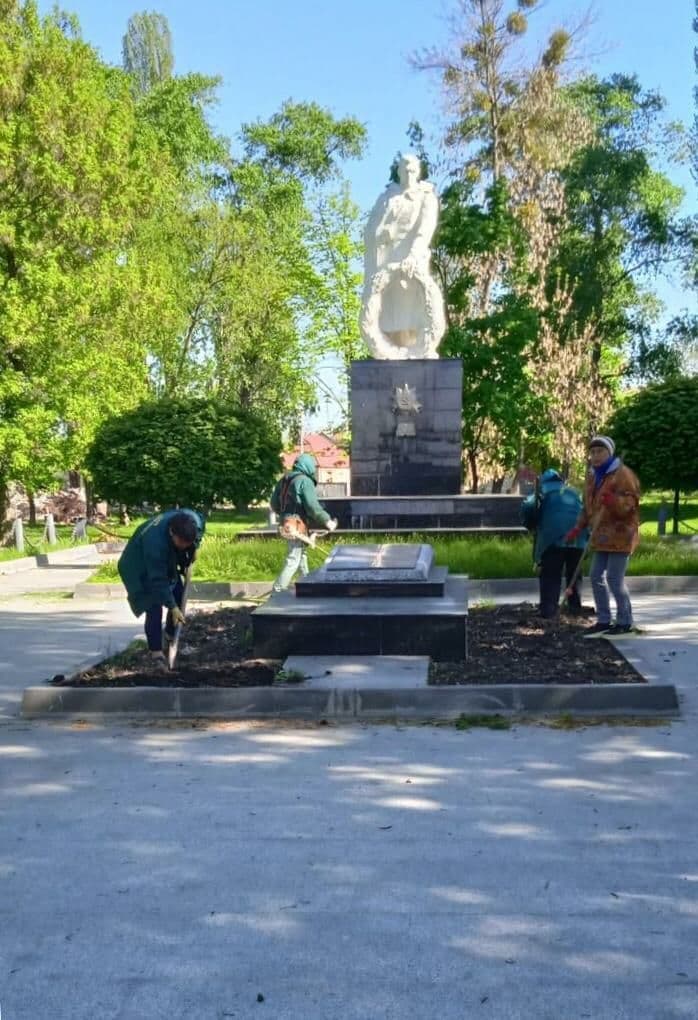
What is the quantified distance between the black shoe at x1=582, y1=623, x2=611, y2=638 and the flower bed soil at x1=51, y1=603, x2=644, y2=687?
95 millimetres

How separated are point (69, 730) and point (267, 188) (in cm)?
4408

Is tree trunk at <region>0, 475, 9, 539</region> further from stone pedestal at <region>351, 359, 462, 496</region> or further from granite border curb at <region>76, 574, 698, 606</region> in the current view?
granite border curb at <region>76, 574, 698, 606</region>

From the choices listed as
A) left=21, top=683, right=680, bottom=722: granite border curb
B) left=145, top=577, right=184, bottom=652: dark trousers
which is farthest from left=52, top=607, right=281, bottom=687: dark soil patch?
left=21, top=683, right=680, bottom=722: granite border curb

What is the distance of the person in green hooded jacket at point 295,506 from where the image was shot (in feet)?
38.0

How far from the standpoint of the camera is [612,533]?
361 inches

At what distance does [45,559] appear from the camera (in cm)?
2083

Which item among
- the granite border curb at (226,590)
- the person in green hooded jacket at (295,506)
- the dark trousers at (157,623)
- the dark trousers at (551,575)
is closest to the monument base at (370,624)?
the dark trousers at (157,623)

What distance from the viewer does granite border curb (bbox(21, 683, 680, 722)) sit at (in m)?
6.82

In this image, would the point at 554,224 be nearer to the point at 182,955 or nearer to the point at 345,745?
the point at 345,745

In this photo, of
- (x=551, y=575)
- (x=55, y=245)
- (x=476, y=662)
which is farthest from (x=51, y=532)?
(x=476, y=662)

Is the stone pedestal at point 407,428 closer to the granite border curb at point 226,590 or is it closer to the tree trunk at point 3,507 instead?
the granite border curb at point 226,590

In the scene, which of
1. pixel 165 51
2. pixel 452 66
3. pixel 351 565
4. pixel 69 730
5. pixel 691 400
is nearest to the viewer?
pixel 69 730

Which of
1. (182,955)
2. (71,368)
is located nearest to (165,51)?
(71,368)

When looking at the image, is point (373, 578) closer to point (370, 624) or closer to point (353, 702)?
point (370, 624)
